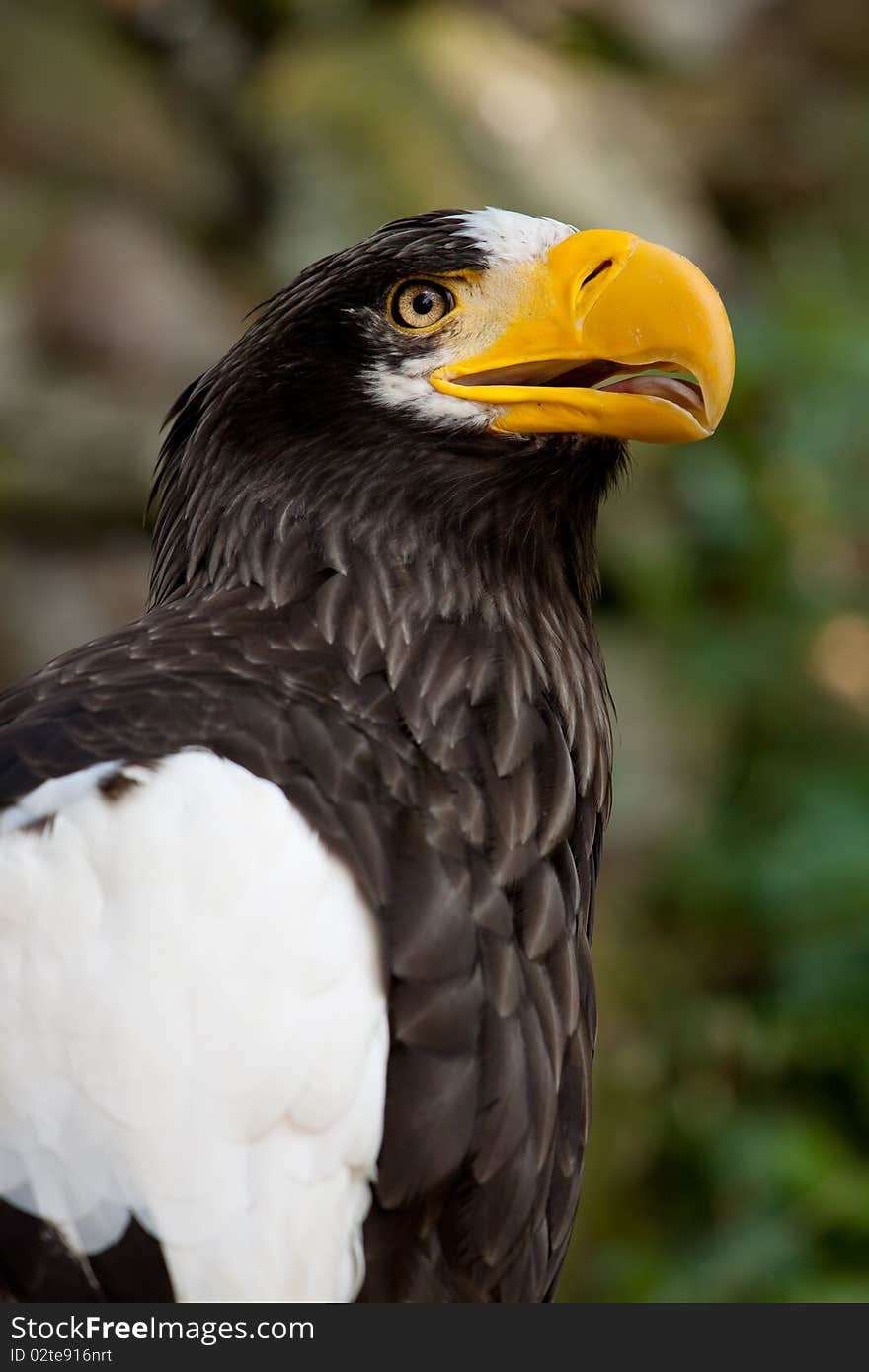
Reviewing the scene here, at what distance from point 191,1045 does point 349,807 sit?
298mm

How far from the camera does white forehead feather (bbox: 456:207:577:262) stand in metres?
2.04

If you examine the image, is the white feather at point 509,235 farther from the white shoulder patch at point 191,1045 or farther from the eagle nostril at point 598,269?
the white shoulder patch at point 191,1045

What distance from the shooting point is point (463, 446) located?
6.55 feet

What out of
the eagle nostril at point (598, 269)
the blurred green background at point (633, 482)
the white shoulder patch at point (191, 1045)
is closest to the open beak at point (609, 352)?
the eagle nostril at point (598, 269)

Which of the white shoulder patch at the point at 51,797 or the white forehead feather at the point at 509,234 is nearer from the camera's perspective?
the white shoulder patch at the point at 51,797

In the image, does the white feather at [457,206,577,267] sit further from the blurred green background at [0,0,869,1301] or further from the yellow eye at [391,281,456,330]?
the blurred green background at [0,0,869,1301]

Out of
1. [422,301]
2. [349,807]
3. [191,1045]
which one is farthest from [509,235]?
[191,1045]

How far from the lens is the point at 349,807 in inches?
69.9

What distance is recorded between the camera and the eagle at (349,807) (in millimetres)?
1637

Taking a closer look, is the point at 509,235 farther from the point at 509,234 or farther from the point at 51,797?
the point at 51,797

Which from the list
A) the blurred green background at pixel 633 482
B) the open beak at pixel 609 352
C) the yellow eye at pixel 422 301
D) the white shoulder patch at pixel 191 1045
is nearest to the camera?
the white shoulder patch at pixel 191 1045

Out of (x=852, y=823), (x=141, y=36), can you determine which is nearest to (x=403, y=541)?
(x=852, y=823)

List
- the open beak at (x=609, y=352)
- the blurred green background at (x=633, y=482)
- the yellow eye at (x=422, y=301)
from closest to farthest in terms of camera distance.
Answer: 1. the open beak at (x=609, y=352)
2. the yellow eye at (x=422, y=301)
3. the blurred green background at (x=633, y=482)

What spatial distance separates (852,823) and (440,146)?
2963 millimetres
